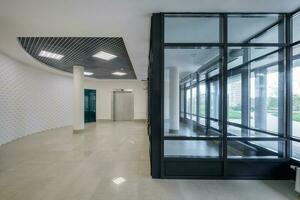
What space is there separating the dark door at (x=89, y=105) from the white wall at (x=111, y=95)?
0.51 m

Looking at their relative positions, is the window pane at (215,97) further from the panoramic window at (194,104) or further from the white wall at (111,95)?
the white wall at (111,95)

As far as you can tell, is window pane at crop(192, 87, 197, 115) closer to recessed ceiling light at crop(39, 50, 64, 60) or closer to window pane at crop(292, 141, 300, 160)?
window pane at crop(292, 141, 300, 160)

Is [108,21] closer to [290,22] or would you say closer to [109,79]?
[290,22]

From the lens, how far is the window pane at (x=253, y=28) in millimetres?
4172

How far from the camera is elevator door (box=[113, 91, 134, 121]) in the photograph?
16.3 metres

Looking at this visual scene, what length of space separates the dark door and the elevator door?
1677 mm

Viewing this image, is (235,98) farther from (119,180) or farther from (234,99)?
(119,180)

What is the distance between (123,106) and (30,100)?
7.97 m

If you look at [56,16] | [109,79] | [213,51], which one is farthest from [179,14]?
[109,79]

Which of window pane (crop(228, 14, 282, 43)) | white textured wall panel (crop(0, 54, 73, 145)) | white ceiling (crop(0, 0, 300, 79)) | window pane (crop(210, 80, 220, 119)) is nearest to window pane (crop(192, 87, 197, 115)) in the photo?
window pane (crop(210, 80, 220, 119))

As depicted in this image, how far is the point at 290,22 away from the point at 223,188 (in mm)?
3470

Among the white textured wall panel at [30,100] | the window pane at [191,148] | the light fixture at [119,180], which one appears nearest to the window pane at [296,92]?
the window pane at [191,148]

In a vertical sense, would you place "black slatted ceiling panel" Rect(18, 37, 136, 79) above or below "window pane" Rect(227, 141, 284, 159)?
above

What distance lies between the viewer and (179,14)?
13.3ft
